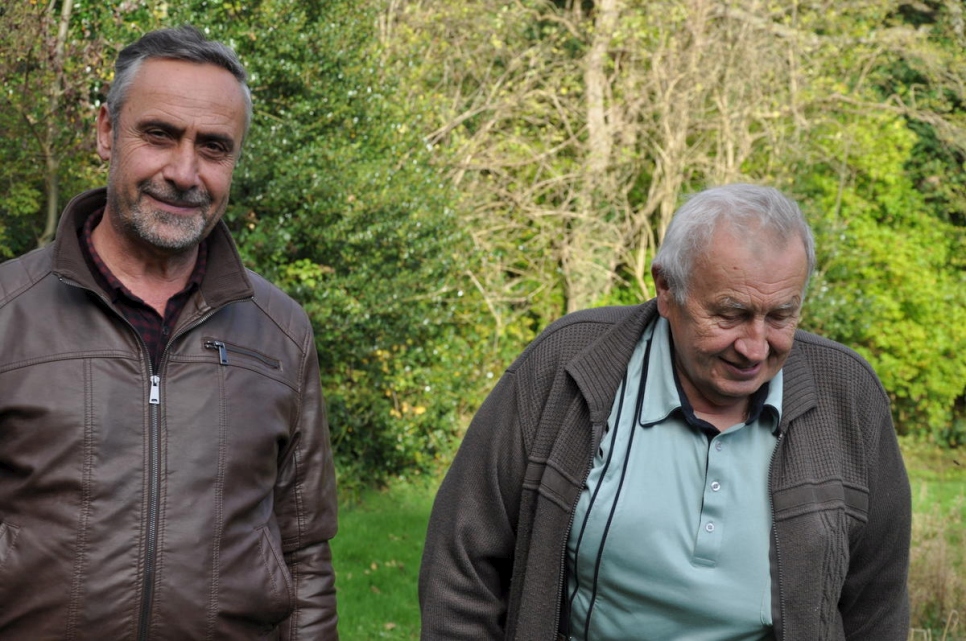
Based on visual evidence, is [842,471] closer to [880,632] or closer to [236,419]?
[880,632]

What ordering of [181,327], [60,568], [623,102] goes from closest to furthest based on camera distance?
[60,568], [181,327], [623,102]

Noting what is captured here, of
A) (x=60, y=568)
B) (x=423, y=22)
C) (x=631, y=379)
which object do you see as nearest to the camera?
(x=60, y=568)

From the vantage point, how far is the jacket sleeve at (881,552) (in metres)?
2.57

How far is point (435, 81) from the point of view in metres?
11.1

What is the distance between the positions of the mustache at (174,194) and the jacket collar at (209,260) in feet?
0.41

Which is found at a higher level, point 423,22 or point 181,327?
point 423,22

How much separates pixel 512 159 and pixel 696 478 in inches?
363

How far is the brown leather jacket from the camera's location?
2.23 meters

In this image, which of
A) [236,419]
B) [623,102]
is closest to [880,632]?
[236,419]

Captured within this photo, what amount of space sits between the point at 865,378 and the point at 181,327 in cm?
156

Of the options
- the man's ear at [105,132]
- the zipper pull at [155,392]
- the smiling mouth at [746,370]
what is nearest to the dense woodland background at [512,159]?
the man's ear at [105,132]

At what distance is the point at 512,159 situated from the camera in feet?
37.7

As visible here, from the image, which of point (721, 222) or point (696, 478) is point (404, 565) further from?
point (721, 222)

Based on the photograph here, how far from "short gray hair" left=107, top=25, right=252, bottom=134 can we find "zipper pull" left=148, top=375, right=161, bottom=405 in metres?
0.62
